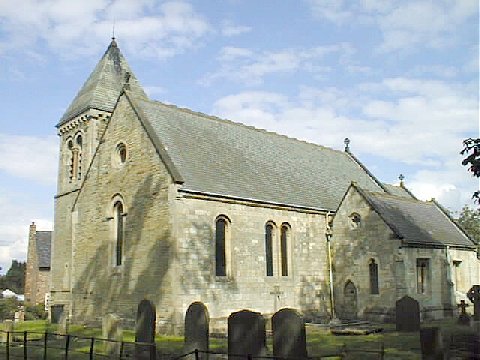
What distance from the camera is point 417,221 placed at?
1156 inches

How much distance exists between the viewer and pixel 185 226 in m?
22.5

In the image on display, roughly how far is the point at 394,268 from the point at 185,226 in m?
10.6

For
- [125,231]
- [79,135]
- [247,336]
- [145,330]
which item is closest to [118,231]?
[125,231]

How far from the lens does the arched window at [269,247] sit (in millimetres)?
26531

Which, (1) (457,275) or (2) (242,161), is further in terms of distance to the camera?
(1) (457,275)

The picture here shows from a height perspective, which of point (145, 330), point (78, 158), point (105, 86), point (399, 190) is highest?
point (105, 86)

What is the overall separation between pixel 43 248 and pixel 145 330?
163 ft

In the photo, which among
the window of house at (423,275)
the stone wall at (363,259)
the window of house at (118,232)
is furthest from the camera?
the window of house at (423,275)

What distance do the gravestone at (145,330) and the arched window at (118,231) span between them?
36.0 feet

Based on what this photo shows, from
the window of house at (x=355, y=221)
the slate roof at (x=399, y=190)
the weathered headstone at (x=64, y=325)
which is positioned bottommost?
the weathered headstone at (x=64, y=325)

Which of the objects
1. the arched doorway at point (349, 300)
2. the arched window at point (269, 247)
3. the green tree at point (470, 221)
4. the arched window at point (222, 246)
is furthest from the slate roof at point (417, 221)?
the green tree at point (470, 221)

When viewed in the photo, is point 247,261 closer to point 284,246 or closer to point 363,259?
point 284,246

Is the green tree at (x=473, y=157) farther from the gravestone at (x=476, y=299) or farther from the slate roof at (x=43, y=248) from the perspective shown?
the slate roof at (x=43, y=248)

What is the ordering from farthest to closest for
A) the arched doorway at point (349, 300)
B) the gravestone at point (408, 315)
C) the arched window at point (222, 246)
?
the arched doorway at point (349, 300)
the arched window at point (222, 246)
the gravestone at point (408, 315)
